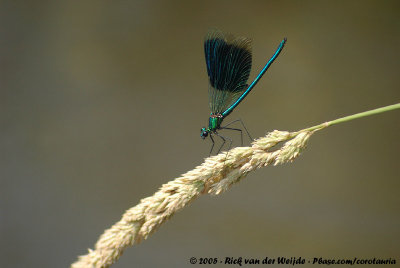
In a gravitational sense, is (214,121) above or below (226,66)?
below

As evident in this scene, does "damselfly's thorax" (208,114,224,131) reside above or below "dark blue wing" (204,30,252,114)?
below

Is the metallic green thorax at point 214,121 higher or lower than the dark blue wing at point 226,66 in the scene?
lower

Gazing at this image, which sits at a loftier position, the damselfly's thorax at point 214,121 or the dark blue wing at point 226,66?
the dark blue wing at point 226,66

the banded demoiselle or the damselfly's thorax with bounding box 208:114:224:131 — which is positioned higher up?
the banded demoiselle

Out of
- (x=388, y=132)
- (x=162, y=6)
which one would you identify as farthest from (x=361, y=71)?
(x=162, y=6)

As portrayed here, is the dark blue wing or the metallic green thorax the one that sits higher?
the dark blue wing

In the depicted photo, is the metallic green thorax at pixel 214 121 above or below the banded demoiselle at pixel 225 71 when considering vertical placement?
below

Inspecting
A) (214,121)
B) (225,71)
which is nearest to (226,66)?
(225,71)

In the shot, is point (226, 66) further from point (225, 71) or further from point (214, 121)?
point (214, 121)
